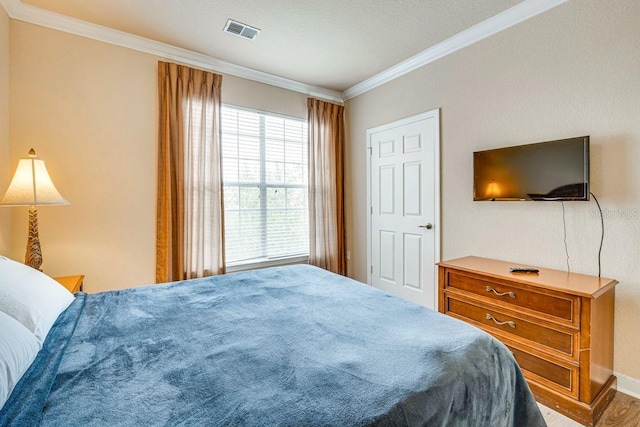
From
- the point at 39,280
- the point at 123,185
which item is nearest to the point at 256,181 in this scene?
the point at 123,185

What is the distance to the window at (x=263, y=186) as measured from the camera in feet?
11.2

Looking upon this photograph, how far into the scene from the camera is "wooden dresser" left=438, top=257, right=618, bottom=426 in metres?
1.71

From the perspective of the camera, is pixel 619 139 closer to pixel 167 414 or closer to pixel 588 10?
pixel 588 10

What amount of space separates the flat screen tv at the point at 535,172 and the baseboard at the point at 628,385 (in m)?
1.20

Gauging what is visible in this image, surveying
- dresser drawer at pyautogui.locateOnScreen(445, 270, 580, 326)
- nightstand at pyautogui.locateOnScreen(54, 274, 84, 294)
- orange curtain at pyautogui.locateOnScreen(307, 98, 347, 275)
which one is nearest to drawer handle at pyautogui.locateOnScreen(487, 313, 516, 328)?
dresser drawer at pyautogui.locateOnScreen(445, 270, 580, 326)

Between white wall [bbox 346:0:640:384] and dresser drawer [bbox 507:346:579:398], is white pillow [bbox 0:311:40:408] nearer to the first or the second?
dresser drawer [bbox 507:346:579:398]

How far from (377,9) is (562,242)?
227 centimetres

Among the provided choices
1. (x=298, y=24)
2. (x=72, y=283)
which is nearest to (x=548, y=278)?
(x=298, y=24)

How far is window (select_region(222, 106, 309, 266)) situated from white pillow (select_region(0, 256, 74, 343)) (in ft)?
6.38

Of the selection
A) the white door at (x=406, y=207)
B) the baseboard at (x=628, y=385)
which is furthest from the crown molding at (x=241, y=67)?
the baseboard at (x=628, y=385)

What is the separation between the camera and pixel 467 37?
272 cm

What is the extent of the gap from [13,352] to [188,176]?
2.34 metres

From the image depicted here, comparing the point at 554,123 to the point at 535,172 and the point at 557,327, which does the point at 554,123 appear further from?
Result: the point at 557,327

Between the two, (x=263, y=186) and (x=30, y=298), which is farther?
(x=263, y=186)
